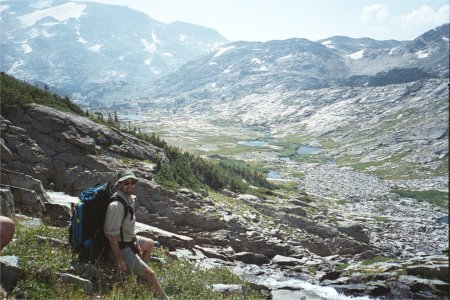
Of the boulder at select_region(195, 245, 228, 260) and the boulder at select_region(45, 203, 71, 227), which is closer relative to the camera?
the boulder at select_region(45, 203, 71, 227)

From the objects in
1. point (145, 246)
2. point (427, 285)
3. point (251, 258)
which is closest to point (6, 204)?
point (145, 246)

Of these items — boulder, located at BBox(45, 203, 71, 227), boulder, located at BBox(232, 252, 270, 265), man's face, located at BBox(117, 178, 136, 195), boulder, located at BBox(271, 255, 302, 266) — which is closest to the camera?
man's face, located at BBox(117, 178, 136, 195)

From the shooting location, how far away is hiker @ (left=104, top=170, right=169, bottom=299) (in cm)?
948

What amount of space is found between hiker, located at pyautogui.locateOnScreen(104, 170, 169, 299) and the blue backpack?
0.76 ft

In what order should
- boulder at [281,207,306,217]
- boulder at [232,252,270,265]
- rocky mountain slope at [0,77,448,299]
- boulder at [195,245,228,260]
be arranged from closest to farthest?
rocky mountain slope at [0,77,448,299] → boulder at [195,245,228,260] → boulder at [232,252,270,265] → boulder at [281,207,306,217]

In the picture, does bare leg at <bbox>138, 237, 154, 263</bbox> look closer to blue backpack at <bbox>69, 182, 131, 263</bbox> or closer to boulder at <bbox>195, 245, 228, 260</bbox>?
blue backpack at <bbox>69, 182, 131, 263</bbox>

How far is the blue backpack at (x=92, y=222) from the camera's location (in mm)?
9664

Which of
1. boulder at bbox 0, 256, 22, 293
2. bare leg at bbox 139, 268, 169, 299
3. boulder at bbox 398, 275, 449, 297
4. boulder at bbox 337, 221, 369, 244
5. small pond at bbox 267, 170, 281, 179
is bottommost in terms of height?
small pond at bbox 267, 170, 281, 179

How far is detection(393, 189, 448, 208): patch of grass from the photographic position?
11544cm

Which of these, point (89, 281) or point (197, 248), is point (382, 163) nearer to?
point (197, 248)

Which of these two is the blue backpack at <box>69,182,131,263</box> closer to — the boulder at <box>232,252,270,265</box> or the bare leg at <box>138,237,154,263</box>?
the bare leg at <box>138,237,154,263</box>

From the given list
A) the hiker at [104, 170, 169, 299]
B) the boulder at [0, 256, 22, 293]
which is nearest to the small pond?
the hiker at [104, 170, 169, 299]

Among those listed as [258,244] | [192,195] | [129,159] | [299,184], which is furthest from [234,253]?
[299,184]

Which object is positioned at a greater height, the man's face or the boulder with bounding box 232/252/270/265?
the man's face
